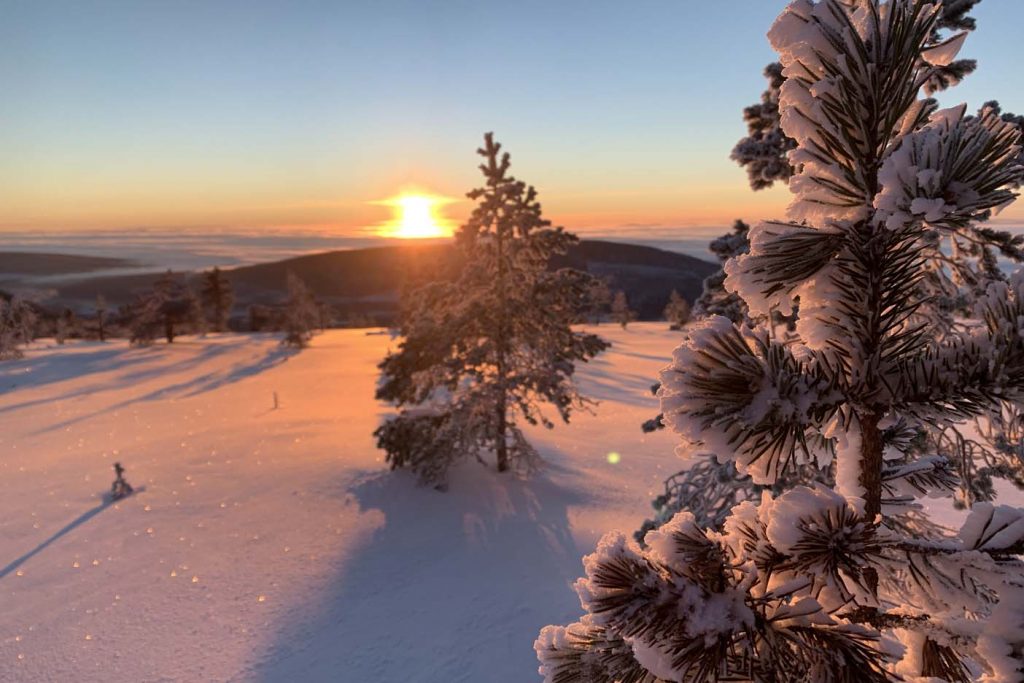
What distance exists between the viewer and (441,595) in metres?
8.94

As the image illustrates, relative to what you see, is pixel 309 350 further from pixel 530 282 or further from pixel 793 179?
pixel 793 179

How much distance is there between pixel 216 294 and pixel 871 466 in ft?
219

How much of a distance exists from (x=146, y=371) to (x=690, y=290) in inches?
4369

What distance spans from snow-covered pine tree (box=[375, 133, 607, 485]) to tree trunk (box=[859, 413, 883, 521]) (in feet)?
36.0

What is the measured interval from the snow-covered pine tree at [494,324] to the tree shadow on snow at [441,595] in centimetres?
150

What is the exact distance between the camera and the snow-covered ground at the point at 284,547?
24.8ft

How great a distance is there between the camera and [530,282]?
1283 centimetres

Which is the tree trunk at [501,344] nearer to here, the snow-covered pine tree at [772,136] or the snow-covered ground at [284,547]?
the snow-covered ground at [284,547]

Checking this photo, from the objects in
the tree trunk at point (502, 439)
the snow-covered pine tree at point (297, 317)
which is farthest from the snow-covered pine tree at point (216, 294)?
the tree trunk at point (502, 439)

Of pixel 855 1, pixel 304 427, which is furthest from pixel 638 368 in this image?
pixel 855 1

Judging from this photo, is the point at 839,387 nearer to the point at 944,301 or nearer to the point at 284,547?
the point at 944,301

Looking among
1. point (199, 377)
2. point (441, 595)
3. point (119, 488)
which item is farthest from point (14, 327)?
point (441, 595)

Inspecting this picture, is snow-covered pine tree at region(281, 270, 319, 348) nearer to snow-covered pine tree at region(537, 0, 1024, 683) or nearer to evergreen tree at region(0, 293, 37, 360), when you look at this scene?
evergreen tree at region(0, 293, 37, 360)

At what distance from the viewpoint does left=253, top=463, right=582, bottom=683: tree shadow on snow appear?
7324 millimetres
